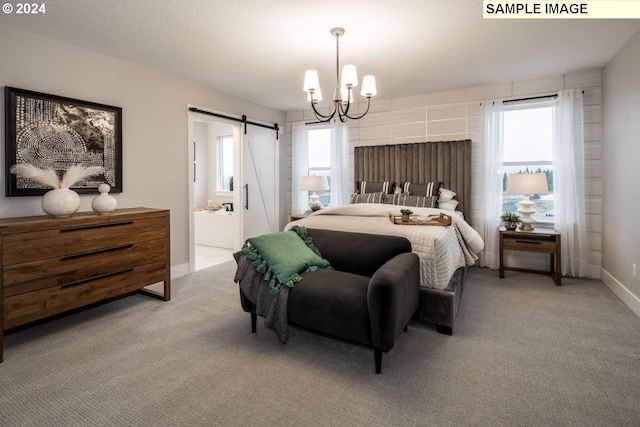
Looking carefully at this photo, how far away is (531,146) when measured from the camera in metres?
4.18

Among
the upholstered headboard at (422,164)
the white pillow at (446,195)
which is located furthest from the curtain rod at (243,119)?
the white pillow at (446,195)

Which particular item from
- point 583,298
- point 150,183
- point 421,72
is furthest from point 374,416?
point 421,72

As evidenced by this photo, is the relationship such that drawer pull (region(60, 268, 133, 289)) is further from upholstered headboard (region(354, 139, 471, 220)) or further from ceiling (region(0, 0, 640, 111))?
upholstered headboard (region(354, 139, 471, 220))

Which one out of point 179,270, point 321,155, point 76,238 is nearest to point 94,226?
point 76,238

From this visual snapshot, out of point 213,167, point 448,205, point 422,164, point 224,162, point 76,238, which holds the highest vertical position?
point 224,162

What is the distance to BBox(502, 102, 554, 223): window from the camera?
4.09 metres

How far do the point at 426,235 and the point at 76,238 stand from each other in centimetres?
276

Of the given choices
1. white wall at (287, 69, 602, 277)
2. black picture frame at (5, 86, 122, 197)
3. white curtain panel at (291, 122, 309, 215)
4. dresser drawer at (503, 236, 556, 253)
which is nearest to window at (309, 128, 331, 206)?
white curtain panel at (291, 122, 309, 215)

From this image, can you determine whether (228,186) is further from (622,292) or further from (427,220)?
Result: (622,292)

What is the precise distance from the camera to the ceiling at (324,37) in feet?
7.98

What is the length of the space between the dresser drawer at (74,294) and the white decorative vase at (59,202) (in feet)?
1.87

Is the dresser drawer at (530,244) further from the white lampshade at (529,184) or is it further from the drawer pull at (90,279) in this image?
the drawer pull at (90,279)

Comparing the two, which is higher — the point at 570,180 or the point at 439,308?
the point at 570,180

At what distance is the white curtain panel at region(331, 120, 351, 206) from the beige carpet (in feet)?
9.45
